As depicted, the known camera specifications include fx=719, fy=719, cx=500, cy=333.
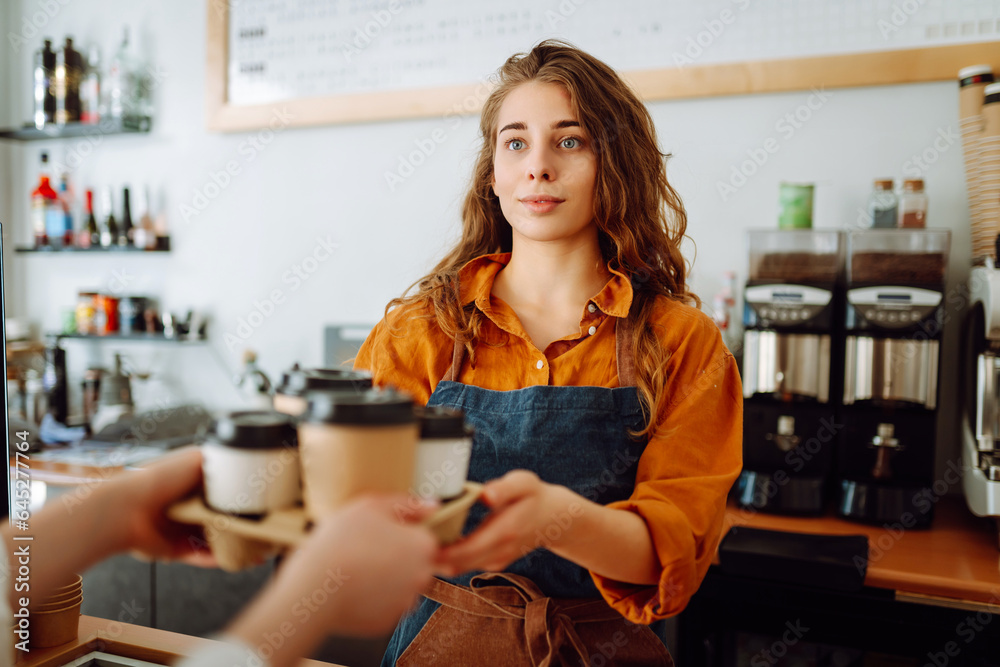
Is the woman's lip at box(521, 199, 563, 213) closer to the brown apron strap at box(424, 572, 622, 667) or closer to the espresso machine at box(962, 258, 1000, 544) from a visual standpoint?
the brown apron strap at box(424, 572, 622, 667)

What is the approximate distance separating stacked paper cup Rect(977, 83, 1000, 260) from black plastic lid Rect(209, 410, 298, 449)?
1662 millimetres

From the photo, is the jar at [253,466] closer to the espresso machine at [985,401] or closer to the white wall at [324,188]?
the espresso machine at [985,401]

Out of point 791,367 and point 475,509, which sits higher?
point 791,367

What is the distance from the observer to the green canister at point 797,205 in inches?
68.2

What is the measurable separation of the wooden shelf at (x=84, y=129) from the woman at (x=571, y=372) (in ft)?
6.35

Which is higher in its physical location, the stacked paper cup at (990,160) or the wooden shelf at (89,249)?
the stacked paper cup at (990,160)

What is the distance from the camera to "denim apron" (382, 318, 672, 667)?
3.39 feet

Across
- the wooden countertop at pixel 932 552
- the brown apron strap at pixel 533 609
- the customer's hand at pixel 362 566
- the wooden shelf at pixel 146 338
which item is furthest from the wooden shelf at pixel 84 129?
the customer's hand at pixel 362 566

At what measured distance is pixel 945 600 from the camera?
1.31 metres

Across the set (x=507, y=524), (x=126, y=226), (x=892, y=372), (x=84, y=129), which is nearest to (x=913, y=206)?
(x=892, y=372)

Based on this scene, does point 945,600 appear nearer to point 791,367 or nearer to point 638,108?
point 791,367

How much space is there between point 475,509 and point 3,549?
662 mm

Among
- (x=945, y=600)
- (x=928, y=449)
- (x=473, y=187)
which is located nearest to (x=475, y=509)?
(x=473, y=187)

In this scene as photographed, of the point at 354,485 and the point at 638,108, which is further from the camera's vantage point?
the point at 638,108
